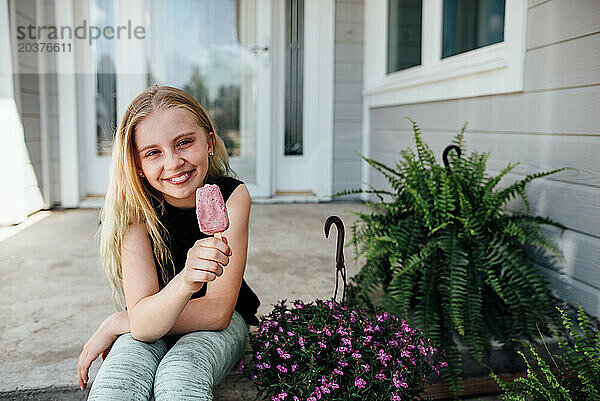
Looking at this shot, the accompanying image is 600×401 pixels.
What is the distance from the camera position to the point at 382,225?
192 centimetres

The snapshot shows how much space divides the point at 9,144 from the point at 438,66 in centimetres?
273

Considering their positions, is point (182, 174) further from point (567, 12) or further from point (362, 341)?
point (567, 12)

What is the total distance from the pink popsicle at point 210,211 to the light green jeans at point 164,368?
0.32 metres

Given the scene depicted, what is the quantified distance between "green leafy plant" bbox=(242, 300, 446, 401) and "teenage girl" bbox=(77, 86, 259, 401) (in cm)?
12

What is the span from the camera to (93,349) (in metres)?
1.37

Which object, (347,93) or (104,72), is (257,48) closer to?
(347,93)

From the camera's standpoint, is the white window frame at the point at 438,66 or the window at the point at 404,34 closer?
the white window frame at the point at 438,66

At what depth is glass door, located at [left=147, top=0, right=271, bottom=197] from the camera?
4398mm

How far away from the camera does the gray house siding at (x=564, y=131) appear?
189cm

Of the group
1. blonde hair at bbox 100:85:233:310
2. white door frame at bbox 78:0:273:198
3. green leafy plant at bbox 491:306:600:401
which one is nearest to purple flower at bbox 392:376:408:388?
green leafy plant at bbox 491:306:600:401

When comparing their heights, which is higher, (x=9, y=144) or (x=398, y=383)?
(x=9, y=144)

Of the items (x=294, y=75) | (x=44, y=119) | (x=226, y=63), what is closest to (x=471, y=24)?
(x=294, y=75)

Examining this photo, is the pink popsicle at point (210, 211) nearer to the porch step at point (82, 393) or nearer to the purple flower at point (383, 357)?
the purple flower at point (383, 357)

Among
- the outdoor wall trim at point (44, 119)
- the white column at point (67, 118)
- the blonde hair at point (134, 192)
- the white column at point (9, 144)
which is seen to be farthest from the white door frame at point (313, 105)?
the blonde hair at point (134, 192)
